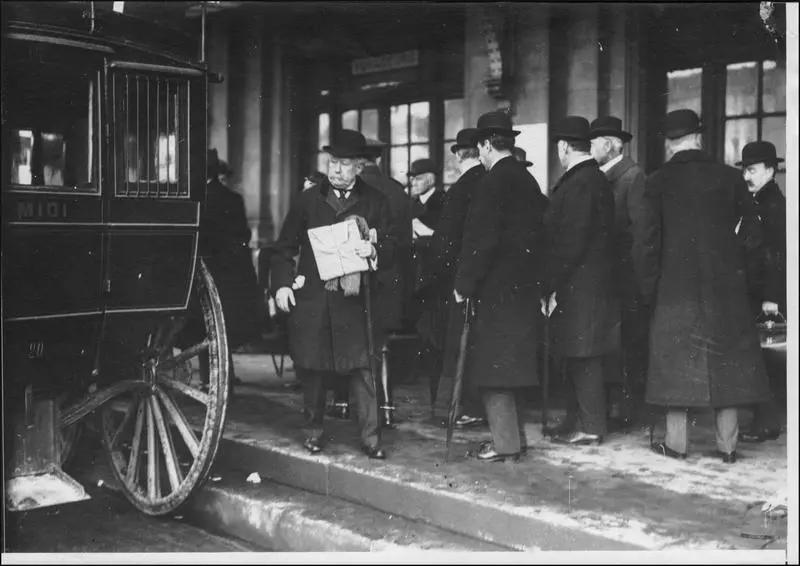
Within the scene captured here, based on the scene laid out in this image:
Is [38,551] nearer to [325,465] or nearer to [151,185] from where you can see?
[325,465]

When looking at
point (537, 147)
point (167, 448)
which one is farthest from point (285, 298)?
point (537, 147)

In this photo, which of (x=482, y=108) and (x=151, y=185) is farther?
(x=482, y=108)

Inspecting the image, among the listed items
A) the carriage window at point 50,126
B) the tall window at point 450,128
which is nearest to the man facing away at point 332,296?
the carriage window at point 50,126

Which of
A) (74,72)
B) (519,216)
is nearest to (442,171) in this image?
(519,216)

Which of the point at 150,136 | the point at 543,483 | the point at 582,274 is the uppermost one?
the point at 150,136

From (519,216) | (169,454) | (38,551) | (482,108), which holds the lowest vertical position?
(38,551)

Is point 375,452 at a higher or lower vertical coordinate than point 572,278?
lower

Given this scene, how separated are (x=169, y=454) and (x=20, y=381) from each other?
939 mm

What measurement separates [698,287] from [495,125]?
4.71 ft

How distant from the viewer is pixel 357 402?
5.77 metres

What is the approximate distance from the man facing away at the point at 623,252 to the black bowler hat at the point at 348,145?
1.49m

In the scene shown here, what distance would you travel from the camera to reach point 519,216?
565 cm

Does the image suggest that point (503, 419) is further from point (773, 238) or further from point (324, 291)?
point (773, 238)

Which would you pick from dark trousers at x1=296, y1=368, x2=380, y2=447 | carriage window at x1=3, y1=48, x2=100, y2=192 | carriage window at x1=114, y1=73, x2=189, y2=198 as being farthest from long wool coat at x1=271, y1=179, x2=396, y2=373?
carriage window at x1=3, y1=48, x2=100, y2=192
